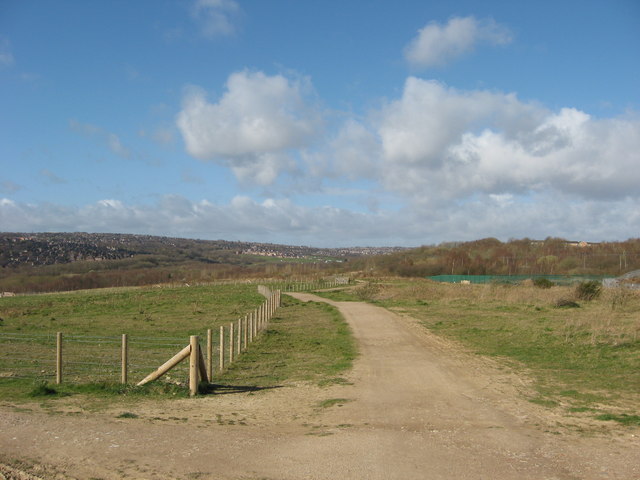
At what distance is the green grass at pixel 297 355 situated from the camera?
1417 cm

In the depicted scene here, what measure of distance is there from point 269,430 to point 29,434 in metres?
3.40

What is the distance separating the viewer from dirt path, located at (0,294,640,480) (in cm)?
674

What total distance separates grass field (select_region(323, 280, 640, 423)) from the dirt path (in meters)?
→ 1.57

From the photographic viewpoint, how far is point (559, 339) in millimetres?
19656

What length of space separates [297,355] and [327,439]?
10.1 metres

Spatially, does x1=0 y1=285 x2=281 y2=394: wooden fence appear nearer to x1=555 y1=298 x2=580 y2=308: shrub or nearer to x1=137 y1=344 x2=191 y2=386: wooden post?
x1=137 y1=344 x2=191 y2=386: wooden post

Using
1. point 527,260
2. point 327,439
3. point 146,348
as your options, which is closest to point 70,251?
point 527,260

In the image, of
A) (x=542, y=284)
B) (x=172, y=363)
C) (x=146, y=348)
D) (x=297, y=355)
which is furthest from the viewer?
(x=542, y=284)

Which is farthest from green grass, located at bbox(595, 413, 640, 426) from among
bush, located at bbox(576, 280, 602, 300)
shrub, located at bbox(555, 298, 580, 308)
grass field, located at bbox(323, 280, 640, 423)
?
bush, located at bbox(576, 280, 602, 300)

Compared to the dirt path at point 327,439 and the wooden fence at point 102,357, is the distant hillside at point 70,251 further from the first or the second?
the dirt path at point 327,439

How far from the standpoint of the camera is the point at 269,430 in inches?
346

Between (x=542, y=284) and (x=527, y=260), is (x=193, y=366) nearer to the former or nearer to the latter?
(x=542, y=284)

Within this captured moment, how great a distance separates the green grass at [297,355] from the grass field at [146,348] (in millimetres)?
26

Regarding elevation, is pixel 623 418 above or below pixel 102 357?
above
